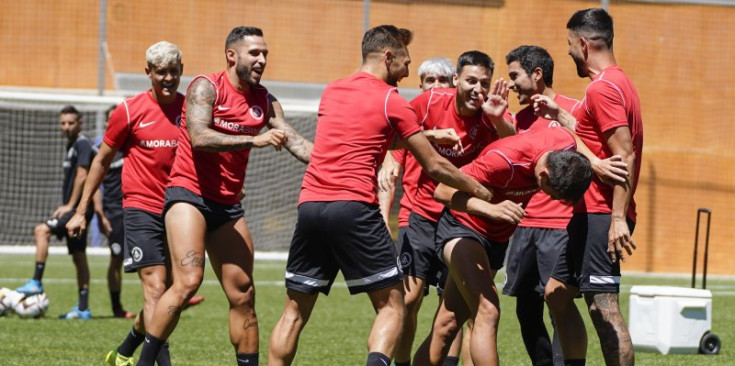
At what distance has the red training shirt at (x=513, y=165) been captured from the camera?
22.9 ft

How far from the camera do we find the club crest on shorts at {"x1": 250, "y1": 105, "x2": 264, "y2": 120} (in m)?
7.74

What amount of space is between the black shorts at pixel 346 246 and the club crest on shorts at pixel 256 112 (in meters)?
1.11

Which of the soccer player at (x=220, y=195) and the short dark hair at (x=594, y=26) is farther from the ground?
the short dark hair at (x=594, y=26)

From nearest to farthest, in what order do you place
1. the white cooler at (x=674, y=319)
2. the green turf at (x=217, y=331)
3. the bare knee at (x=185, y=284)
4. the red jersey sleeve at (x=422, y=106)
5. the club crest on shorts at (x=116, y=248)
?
the bare knee at (x=185, y=284) → the red jersey sleeve at (x=422, y=106) → the green turf at (x=217, y=331) → the white cooler at (x=674, y=319) → the club crest on shorts at (x=116, y=248)

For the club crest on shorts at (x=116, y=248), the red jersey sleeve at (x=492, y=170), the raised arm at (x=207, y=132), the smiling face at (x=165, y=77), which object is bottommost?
the club crest on shorts at (x=116, y=248)

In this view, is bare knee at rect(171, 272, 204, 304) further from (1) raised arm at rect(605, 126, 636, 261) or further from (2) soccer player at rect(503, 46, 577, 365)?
(1) raised arm at rect(605, 126, 636, 261)

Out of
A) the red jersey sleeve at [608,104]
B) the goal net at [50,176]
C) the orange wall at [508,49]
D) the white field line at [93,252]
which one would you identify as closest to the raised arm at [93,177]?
the red jersey sleeve at [608,104]

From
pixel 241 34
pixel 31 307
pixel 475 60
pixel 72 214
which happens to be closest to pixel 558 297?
pixel 475 60

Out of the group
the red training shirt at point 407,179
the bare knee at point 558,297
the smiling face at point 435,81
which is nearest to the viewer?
the bare knee at point 558,297

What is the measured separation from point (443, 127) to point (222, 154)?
1.50 metres

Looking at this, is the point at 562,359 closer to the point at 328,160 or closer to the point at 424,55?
the point at 328,160

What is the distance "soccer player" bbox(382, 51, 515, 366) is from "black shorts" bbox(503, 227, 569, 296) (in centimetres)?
55

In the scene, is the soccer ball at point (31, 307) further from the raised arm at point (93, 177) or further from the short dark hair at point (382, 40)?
the short dark hair at point (382, 40)

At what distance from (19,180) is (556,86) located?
11.5m
